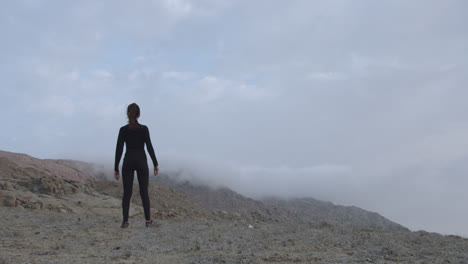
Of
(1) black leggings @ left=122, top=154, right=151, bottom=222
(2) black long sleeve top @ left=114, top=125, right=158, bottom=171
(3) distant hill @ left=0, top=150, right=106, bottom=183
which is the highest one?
(3) distant hill @ left=0, top=150, right=106, bottom=183

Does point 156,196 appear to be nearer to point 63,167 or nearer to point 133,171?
point 133,171

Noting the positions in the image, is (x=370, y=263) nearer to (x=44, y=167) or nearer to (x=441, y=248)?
(x=441, y=248)

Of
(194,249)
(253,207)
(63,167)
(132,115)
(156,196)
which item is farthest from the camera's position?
(253,207)

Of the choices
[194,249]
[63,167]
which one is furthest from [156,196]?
[63,167]

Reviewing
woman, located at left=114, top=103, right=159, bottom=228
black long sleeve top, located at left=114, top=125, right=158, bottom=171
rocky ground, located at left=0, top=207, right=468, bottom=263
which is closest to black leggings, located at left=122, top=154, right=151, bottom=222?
woman, located at left=114, top=103, right=159, bottom=228

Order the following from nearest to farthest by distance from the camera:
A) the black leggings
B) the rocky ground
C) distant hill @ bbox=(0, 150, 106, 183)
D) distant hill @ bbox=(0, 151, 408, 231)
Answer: the rocky ground, the black leggings, distant hill @ bbox=(0, 151, 408, 231), distant hill @ bbox=(0, 150, 106, 183)

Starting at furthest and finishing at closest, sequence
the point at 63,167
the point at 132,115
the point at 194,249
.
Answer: the point at 63,167 → the point at 132,115 → the point at 194,249

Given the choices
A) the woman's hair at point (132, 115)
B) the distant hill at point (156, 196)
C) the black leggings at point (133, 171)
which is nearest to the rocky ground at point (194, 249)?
the black leggings at point (133, 171)

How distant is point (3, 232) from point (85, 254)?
3006 mm

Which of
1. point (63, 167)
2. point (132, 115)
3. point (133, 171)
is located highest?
point (63, 167)

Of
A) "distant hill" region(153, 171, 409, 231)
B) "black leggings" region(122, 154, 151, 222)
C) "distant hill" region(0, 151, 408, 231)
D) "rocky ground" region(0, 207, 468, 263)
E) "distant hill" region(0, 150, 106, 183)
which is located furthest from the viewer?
"distant hill" region(153, 171, 409, 231)

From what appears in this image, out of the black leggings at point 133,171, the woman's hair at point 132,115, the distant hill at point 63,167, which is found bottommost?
the black leggings at point 133,171

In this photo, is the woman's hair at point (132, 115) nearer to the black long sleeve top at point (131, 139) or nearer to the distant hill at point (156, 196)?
the black long sleeve top at point (131, 139)

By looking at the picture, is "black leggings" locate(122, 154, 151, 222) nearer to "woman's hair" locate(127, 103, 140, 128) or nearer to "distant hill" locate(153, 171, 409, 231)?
"woman's hair" locate(127, 103, 140, 128)
